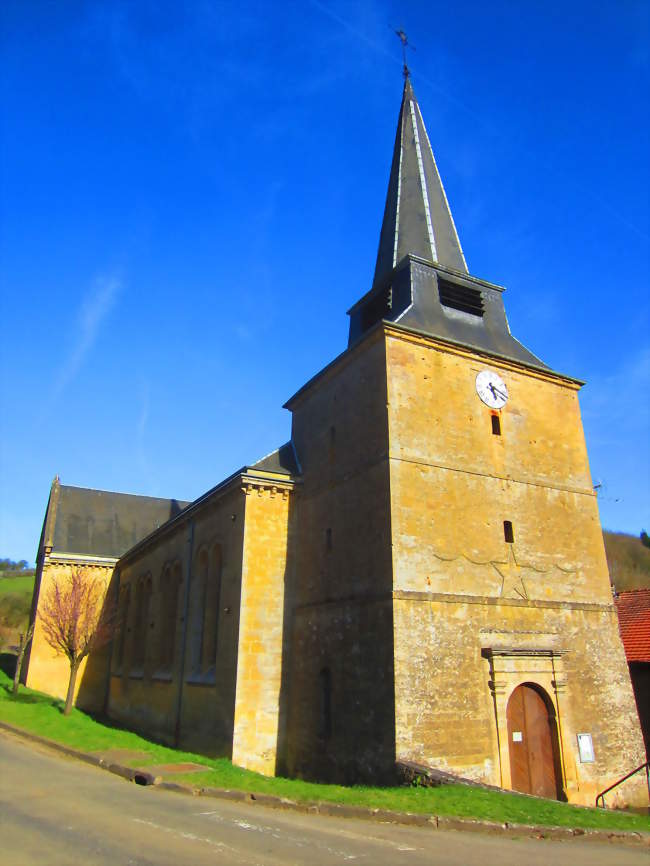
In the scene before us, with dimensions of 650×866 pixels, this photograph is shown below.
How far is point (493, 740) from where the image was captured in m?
12.7

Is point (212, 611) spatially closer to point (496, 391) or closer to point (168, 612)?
point (168, 612)

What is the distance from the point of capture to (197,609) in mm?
19484

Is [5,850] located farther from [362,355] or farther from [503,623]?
[362,355]

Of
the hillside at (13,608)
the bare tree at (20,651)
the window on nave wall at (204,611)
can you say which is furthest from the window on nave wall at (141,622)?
the hillside at (13,608)

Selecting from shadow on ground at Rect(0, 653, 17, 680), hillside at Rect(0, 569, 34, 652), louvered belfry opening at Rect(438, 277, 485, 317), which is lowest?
shadow on ground at Rect(0, 653, 17, 680)

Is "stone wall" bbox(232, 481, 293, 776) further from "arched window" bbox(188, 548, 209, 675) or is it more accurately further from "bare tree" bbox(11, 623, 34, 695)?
"bare tree" bbox(11, 623, 34, 695)

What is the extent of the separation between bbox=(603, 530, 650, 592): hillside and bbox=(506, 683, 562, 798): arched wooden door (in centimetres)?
4953

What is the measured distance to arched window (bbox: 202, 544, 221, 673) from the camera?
18156 millimetres

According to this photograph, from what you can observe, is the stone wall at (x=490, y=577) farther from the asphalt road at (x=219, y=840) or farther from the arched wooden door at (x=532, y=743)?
the asphalt road at (x=219, y=840)

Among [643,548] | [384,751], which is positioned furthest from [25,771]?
[643,548]

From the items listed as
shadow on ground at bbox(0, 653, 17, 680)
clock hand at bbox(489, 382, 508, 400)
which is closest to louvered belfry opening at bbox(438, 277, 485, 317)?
clock hand at bbox(489, 382, 508, 400)

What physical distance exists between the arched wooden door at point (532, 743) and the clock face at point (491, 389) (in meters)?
7.07

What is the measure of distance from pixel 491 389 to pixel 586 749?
891 cm

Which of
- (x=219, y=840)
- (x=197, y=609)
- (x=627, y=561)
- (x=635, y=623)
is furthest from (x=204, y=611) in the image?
(x=627, y=561)
